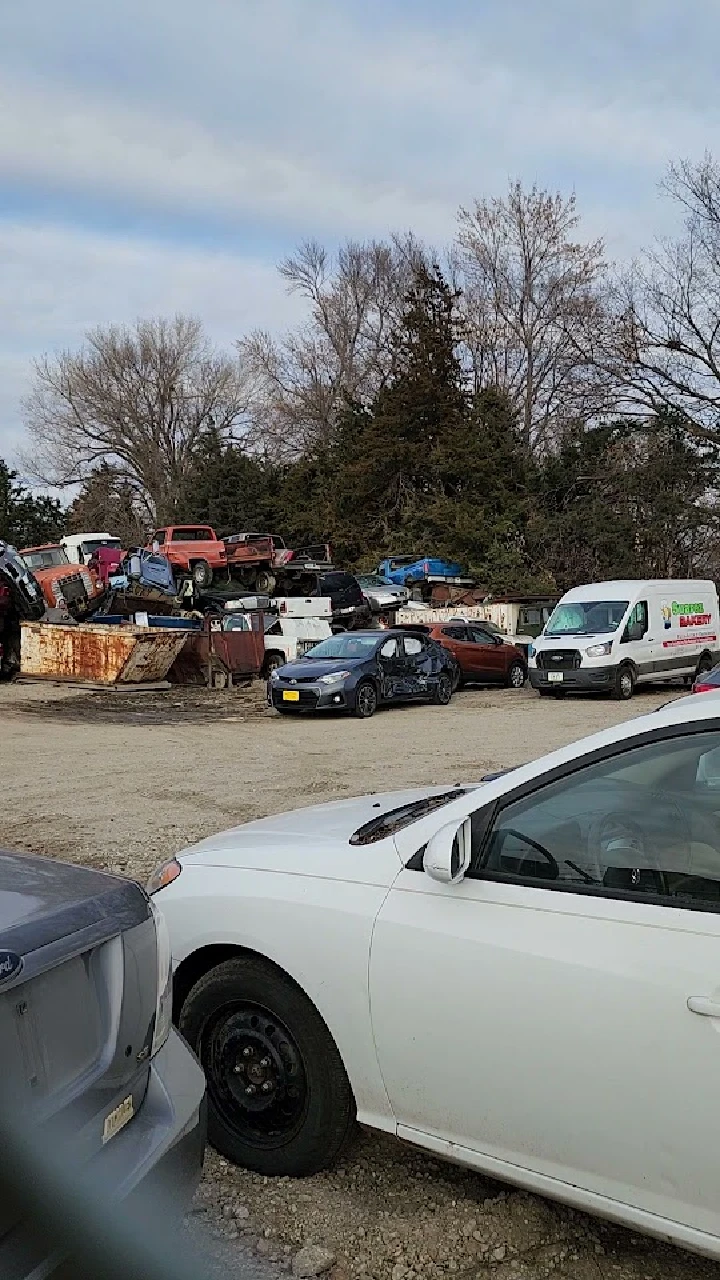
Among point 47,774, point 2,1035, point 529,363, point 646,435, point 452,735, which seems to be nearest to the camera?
point 2,1035

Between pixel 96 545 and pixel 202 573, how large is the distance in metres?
3.41

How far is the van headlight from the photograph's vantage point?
2617mm

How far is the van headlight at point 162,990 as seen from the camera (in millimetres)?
2617

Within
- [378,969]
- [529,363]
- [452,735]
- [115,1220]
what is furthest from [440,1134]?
[529,363]

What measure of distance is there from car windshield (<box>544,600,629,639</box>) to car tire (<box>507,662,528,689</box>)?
207 cm

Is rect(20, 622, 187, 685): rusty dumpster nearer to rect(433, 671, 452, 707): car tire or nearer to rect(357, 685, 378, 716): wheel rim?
rect(357, 685, 378, 716): wheel rim

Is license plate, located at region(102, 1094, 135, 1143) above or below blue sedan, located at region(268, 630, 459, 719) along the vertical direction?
above

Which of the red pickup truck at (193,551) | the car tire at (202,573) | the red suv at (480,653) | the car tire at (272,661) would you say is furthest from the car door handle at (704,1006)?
the car tire at (202,573)

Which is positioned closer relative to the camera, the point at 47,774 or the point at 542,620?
the point at 47,774

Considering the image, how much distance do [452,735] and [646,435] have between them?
2775 cm

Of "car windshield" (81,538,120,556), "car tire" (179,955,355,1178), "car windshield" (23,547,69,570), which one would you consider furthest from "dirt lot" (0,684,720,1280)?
"car windshield" (81,538,120,556)

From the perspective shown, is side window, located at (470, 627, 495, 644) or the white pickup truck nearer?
the white pickup truck

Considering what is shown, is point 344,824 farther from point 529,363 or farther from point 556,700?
point 529,363

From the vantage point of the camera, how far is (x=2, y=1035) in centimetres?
201
